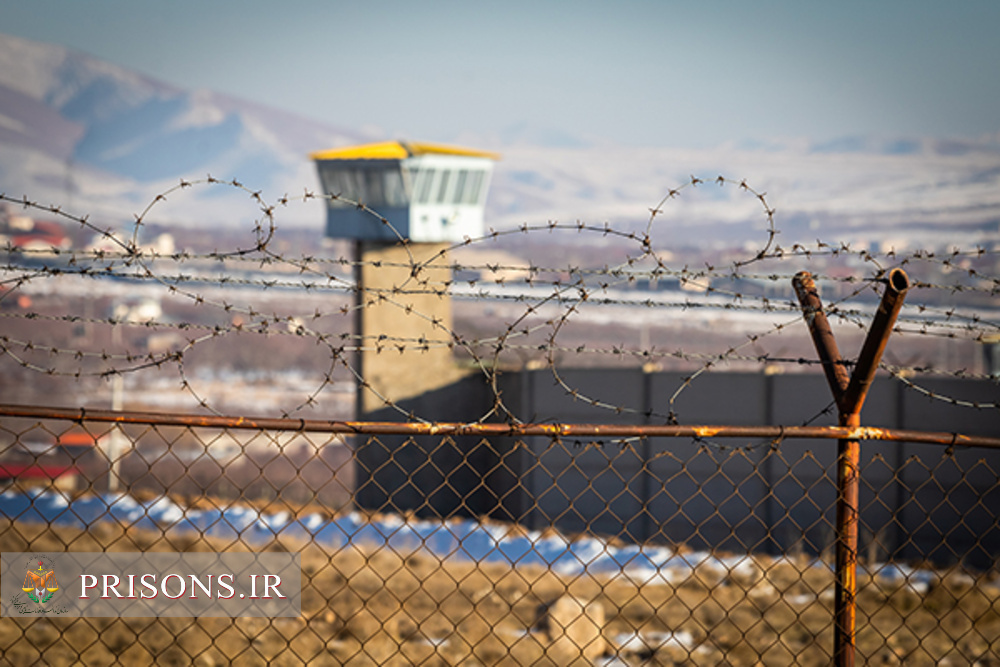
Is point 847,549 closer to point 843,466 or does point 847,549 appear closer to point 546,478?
point 843,466

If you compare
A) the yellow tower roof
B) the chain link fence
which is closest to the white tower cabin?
the yellow tower roof

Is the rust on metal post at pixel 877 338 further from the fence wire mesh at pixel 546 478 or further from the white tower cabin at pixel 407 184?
the white tower cabin at pixel 407 184

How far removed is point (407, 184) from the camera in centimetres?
3212

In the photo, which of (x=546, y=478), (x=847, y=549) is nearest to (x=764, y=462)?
(x=546, y=478)

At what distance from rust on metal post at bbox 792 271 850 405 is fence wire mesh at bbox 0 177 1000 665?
100 mm

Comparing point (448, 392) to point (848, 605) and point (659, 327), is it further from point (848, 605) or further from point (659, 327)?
point (659, 327)

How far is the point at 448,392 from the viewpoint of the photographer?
29766 mm

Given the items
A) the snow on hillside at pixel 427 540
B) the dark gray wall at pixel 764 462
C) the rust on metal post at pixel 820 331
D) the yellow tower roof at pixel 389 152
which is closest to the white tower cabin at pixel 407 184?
the yellow tower roof at pixel 389 152

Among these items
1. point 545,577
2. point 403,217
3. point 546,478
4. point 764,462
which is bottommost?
point 546,478

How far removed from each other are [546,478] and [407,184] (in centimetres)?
1120

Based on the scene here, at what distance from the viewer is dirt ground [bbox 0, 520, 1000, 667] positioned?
630 cm

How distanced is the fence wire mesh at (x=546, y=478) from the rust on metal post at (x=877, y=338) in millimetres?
140

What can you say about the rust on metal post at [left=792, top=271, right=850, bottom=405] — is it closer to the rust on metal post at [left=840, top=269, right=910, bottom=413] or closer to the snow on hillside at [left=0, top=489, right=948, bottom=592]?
the rust on metal post at [left=840, top=269, right=910, bottom=413]

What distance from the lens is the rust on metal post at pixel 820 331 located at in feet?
13.0
